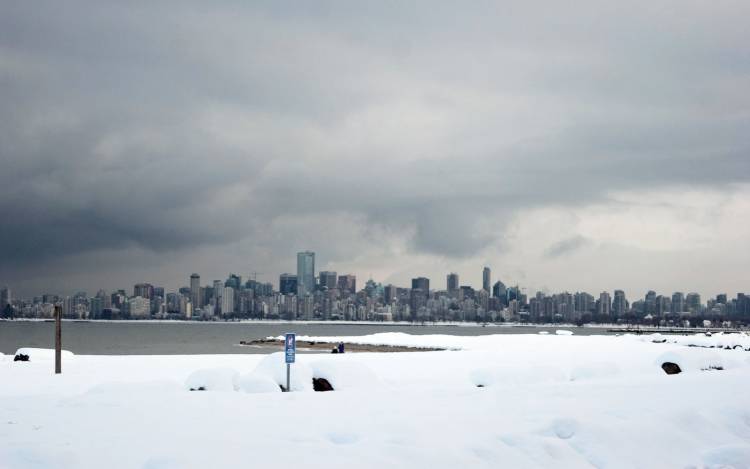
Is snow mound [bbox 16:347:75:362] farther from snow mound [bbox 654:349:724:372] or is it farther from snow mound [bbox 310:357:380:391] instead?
snow mound [bbox 654:349:724:372]

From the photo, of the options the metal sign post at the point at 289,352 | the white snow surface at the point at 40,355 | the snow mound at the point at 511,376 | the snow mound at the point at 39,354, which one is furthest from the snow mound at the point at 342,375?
the snow mound at the point at 39,354

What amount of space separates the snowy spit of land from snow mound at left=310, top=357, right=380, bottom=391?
41 mm

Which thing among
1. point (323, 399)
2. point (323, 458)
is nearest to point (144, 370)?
point (323, 399)

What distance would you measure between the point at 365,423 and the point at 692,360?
2245 centimetres

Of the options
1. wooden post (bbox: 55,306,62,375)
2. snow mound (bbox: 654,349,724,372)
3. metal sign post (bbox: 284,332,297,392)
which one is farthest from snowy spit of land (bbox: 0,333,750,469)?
snow mound (bbox: 654,349,724,372)

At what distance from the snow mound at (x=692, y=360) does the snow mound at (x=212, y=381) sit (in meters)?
19.6

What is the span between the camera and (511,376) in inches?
1005

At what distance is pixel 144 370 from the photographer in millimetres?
33125

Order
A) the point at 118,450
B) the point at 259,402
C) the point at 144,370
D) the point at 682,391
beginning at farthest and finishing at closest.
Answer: the point at 144,370 < the point at 682,391 < the point at 259,402 < the point at 118,450

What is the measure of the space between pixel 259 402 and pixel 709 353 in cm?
2389

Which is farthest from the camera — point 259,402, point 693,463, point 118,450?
point 259,402

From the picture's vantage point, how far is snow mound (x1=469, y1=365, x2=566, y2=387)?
25078 mm

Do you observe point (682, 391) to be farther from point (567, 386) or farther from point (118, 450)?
point (118, 450)

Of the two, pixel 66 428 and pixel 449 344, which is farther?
pixel 449 344
